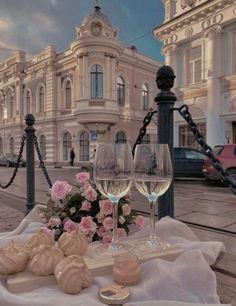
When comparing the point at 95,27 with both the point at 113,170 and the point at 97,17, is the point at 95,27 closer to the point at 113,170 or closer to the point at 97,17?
the point at 97,17

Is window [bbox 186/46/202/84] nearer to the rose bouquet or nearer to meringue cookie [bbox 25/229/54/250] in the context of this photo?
the rose bouquet

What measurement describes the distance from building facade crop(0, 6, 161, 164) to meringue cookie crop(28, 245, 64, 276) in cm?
2023

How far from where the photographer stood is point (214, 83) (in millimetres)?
16531

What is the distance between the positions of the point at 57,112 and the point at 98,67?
6.29 meters

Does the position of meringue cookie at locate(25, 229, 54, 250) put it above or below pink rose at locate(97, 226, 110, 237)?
above

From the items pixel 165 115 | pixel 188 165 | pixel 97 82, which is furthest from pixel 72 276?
pixel 97 82

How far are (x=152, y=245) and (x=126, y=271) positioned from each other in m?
0.37

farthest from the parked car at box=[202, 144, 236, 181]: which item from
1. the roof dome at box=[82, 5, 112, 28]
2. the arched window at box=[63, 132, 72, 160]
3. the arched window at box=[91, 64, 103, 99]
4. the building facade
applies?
the arched window at box=[63, 132, 72, 160]

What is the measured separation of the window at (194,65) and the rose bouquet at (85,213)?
55.8ft

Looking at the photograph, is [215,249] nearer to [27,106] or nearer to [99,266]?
[99,266]

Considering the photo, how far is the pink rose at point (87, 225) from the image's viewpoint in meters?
1.82

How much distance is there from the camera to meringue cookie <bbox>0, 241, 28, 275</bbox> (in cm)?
135

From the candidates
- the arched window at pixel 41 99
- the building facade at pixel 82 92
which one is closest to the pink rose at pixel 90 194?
the building facade at pixel 82 92

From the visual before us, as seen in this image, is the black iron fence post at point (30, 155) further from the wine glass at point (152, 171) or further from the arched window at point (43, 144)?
the arched window at point (43, 144)
